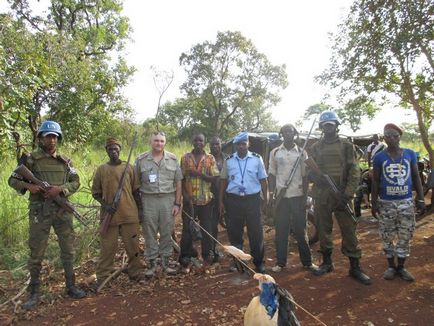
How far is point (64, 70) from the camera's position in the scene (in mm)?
8438

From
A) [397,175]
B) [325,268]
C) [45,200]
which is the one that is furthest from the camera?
[325,268]

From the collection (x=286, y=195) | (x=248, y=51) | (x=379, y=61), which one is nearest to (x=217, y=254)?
(x=286, y=195)

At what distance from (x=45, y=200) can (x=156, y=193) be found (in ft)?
4.31

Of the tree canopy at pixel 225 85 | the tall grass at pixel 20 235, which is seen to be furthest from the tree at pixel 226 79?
the tall grass at pixel 20 235

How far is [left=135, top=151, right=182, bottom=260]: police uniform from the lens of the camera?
461 centimetres

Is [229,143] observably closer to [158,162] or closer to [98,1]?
[158,162]

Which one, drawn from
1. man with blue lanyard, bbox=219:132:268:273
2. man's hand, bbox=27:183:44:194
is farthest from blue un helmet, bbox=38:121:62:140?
man with blue lanyard, bbox=219:132:268:273

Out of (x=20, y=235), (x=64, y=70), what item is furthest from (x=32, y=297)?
(x=64, y=70)

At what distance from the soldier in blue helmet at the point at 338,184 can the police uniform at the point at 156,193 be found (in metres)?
1.89

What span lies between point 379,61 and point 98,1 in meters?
13.6

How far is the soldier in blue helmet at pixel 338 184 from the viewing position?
424 cm

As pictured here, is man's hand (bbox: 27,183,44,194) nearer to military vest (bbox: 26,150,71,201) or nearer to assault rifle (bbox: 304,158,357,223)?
military vest (bbox: 26,150,71,201)

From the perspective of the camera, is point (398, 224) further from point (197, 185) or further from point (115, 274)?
point (115, 274)

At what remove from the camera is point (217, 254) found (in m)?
5.30
